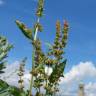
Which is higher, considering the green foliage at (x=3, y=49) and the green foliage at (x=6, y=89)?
the green foliage at (x=3, y=49)

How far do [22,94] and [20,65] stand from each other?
385cm

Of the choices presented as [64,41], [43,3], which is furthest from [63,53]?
[43,3]

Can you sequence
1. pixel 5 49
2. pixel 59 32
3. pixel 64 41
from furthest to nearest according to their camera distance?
pixel 64 41
pixel 59 32
pixel 5 49

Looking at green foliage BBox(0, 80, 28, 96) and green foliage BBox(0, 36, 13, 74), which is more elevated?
green foliage BBox(0, 36, 13, 74)

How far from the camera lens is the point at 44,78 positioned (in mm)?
5238

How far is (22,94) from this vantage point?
4594 mm

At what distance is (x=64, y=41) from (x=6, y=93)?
2316mm

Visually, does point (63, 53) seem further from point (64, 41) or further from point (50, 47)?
point (50, 47)

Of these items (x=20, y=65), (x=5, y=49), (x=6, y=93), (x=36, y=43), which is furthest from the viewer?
(x=20, y=65)

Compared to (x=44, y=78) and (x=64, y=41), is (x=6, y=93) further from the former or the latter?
(x=64, y=41)

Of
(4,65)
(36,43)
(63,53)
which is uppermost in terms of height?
(63,53)

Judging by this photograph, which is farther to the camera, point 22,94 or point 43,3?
Result: point 43,3

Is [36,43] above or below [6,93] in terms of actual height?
above

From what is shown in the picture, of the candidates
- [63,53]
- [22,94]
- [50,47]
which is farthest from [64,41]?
[22,94]
